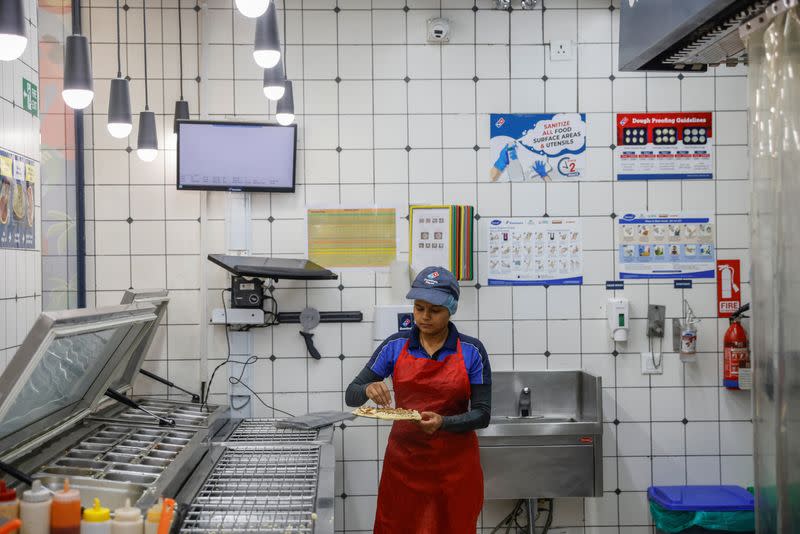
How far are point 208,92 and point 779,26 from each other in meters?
3.16

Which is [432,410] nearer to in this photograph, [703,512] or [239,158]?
[703,512]

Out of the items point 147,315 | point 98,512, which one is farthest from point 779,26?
point 147,315

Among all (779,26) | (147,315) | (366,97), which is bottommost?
(147,315)

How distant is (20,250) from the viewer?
277cm

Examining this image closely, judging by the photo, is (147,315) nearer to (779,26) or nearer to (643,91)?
(779,26)

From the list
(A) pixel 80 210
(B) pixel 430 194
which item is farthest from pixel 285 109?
(A) pixel 80 210

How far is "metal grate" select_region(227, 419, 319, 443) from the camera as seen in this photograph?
327 centimetres

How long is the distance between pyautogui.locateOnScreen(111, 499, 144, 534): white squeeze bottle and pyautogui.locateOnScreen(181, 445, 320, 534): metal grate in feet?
1.06

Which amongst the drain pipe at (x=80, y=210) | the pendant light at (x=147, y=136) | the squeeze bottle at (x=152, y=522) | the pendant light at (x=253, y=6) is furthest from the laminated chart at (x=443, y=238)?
the squeeze bottle at (x=152, y=522)

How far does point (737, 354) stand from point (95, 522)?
331 centimetres

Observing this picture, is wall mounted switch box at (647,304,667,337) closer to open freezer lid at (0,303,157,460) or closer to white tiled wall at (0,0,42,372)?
open freezer lid at (0,303,157,460)

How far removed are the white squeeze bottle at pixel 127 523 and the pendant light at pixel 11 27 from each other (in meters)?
1.16

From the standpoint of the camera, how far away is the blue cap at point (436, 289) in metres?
2.99

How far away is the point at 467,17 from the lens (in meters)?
3.99
